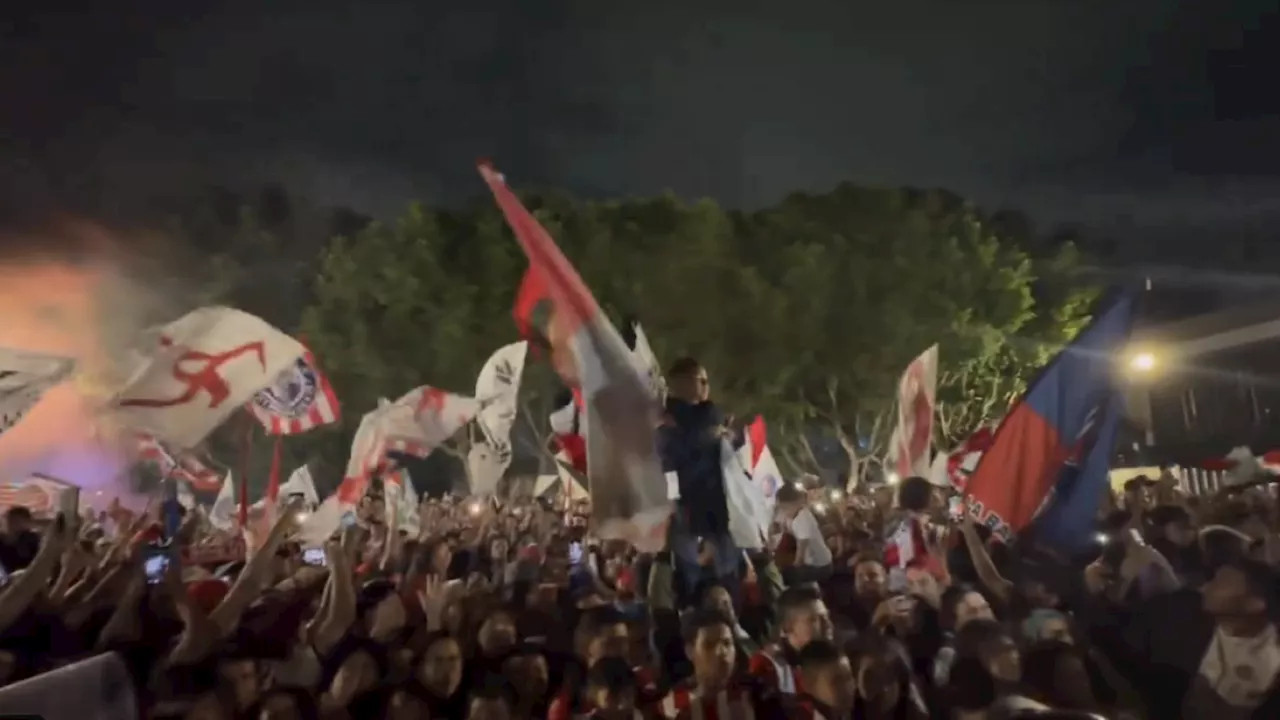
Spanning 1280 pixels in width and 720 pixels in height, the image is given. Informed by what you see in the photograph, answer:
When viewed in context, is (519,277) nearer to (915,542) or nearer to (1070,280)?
(1070,280)

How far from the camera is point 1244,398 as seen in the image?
7.74 metres

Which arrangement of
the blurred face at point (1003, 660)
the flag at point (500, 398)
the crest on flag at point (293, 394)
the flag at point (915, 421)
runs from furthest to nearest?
the flag at point (500, 398)
the crest on flag at point (293, 394)
the flag at point (915, 421)
the blurred face at point (1003, 660)

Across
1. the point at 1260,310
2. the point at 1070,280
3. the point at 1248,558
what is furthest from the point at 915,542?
the point at 1070,280

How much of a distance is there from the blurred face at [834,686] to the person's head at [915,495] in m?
1.47

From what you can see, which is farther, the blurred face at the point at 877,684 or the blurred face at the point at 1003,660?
the blurred face at the point at 877,684

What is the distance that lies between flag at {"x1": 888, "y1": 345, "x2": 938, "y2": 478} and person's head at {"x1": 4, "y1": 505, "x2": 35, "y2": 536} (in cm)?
299

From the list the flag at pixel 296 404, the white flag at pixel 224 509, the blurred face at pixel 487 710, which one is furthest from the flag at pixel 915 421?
the white flag at pixel 224 509

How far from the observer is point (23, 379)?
323cm

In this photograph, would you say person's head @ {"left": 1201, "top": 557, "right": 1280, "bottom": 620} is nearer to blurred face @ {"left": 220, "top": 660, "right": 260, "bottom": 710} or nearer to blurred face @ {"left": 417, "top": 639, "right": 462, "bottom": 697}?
blurred face @ {"left": 417, "top": 639, "right": 462, "bottom": 697}

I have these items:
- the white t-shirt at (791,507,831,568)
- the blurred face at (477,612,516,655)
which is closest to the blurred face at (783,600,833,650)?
the blurred face at (477,612,516,655)

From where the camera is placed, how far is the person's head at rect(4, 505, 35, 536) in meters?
3.22

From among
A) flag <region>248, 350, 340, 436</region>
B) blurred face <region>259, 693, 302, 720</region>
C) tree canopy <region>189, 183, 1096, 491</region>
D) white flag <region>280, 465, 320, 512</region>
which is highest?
tree canopy <region>189, 183, 1096, 491</region>

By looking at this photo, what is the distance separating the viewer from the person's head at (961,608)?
233cm

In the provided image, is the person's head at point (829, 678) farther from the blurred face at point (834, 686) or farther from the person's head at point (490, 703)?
the person's head at point (490, 703)
